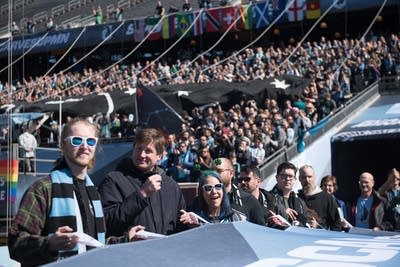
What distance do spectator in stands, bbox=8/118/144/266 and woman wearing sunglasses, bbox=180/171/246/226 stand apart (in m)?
1.27

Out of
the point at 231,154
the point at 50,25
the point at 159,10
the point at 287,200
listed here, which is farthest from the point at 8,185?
the point at 50,25

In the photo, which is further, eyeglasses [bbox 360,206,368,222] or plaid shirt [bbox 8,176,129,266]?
eyeglasses [bbox 360,206,368,222]

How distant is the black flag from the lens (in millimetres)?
17188

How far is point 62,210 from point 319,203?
13.3 ft

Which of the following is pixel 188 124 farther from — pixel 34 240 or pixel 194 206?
pixel 34 240

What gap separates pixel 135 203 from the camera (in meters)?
4.20

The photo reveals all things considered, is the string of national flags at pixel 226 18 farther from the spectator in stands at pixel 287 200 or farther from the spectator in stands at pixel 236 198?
the spectator in stands at pixel 236 198

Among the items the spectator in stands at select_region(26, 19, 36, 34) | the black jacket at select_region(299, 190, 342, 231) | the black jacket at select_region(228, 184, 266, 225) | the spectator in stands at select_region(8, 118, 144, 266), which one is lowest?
the black jacket at select_region(299, 190, 342, 231)

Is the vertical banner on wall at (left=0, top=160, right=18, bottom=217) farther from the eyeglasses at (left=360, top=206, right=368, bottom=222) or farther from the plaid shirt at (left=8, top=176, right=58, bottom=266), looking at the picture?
the plaid shirt at (left=8, top=176, right=58, bottom=266)

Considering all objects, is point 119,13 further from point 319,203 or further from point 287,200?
point 287,200

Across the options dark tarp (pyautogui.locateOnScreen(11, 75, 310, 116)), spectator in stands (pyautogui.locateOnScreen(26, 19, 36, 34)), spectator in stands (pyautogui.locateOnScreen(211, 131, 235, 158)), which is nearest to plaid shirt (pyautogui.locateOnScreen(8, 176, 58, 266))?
spectator in stands (pyautogui.locateOnScreen(211, 131, 235, 158))

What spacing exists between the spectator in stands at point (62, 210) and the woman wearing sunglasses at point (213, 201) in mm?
1270

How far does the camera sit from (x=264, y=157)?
1595cm

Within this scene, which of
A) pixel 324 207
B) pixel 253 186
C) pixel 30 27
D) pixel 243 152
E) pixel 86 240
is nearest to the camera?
pixel 86 240
